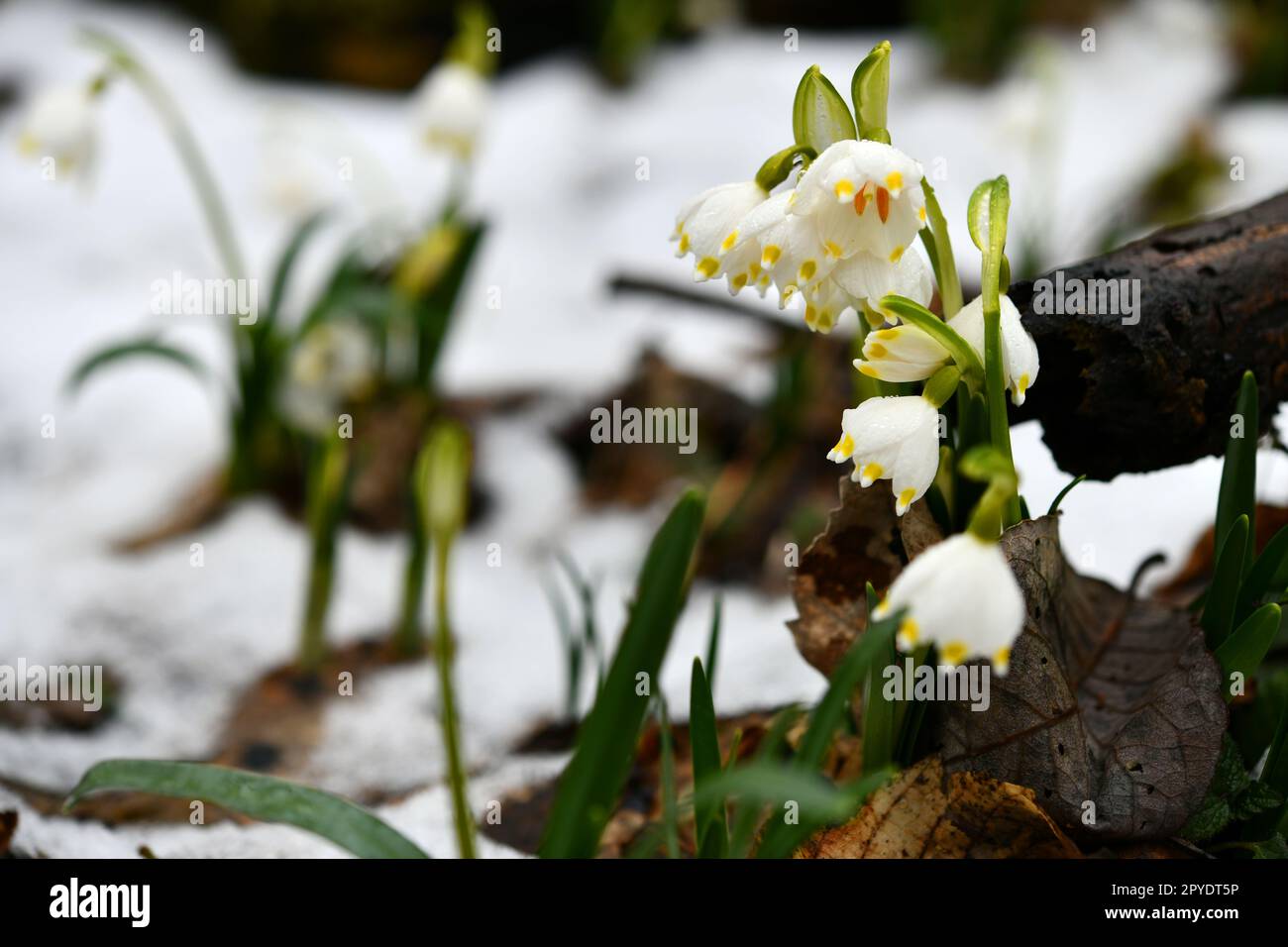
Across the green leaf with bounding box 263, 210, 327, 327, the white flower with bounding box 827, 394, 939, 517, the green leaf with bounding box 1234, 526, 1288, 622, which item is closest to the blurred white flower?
the green leaf with bounding box 263, 210, 327, 327

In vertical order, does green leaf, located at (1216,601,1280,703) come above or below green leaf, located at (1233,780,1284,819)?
above

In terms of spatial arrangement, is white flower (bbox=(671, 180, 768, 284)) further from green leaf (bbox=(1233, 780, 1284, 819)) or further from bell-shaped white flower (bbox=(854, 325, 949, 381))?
green leaf (bbox=(1233, 780, 1284, 819))

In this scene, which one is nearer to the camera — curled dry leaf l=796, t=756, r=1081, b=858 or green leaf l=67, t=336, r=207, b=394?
curled dry leaf l=796, t=756, r=1081, b=858

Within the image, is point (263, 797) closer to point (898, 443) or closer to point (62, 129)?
point (898, 443)

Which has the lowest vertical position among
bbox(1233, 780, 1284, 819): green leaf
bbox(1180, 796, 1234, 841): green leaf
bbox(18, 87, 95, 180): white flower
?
bbox(1180, 796, 1234, 841): green leaf

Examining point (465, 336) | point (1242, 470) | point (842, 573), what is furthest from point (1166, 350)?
point (465, 336)

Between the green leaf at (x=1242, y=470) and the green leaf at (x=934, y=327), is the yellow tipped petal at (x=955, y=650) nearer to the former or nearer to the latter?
the green leaf at (x=934, y=327)
